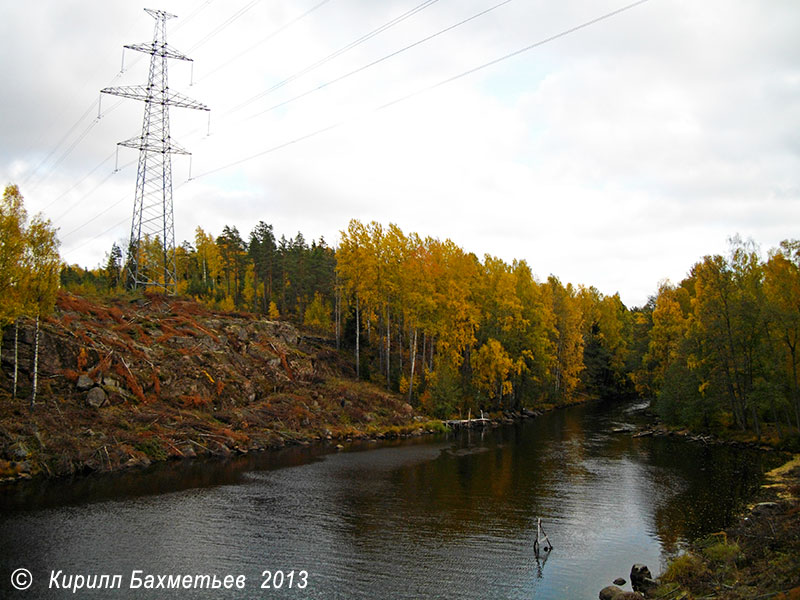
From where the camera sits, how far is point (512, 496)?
2605cm

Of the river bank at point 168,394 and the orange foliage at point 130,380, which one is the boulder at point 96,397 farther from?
the orange foliage at point 130,380

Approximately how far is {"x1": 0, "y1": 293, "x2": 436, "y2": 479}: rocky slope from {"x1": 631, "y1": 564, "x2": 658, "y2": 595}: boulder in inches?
1090

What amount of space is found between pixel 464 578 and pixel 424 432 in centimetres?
3456

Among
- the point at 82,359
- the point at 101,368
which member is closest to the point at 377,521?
the point at 101,368

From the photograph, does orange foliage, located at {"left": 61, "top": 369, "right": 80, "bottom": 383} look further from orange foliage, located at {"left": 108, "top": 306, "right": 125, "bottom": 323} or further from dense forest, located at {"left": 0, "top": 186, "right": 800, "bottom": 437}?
orange foliage, located at {"left": 108, "top": 306, "right": 125, "bottom": 323}

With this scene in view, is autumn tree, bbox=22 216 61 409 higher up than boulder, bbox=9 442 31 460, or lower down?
higher up

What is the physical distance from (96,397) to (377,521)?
76.3 feet

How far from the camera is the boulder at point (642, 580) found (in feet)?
49.1

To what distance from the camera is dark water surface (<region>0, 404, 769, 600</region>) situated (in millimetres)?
15750

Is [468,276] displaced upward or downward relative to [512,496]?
upward

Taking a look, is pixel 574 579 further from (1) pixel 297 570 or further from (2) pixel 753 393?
(2) pixel 753 393

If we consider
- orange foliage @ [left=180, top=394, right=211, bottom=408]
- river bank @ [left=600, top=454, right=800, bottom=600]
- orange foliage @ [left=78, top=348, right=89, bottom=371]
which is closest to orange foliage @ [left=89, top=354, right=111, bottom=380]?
orange foliage @ [left=78, top=348, right=89, bottom=371]

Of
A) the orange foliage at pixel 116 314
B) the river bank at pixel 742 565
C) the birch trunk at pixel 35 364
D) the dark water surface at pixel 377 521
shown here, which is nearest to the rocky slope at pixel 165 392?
the orange foliage at pixel 116 314

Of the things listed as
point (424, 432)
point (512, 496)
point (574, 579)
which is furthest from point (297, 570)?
point (424, 432)
